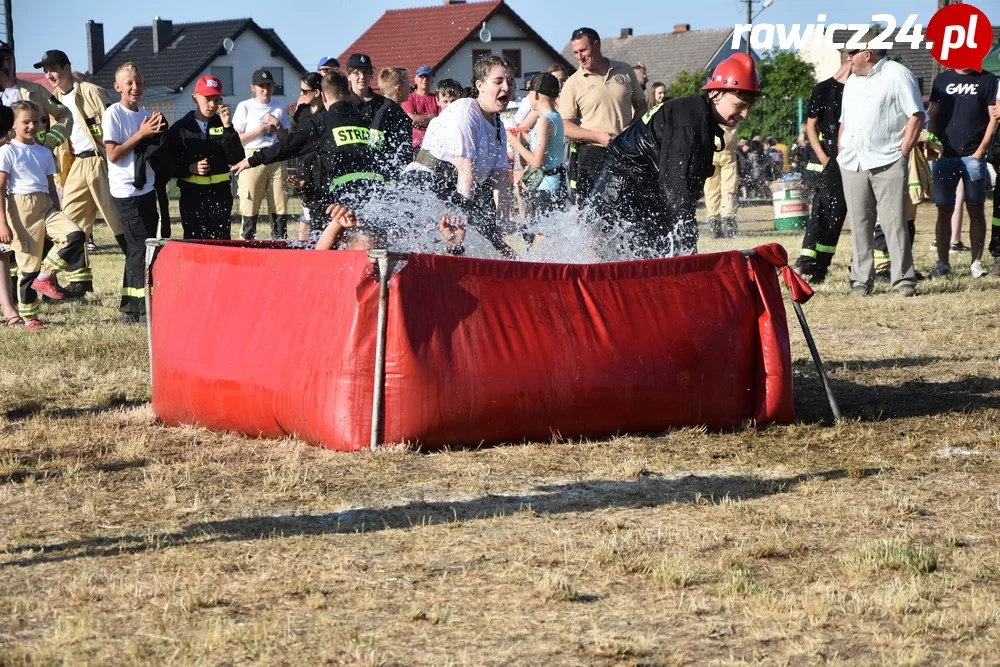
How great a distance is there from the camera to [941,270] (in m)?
13.2

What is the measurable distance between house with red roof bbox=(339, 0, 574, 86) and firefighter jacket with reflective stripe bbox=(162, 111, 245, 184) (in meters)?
57.1

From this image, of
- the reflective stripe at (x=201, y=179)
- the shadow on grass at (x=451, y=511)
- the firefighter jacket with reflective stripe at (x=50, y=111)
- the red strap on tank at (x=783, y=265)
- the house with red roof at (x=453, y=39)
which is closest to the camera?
the shadow on grass at (x=451, y=511)

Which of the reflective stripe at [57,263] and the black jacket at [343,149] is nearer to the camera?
the black jacket at [343,149]

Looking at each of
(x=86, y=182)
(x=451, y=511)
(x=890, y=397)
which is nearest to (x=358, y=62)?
(x=86, y=182)

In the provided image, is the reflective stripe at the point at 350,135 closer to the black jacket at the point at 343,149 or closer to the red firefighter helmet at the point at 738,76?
the black jacket at the point at 343,149

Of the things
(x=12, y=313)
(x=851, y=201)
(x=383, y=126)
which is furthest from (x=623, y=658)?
(x=851, y=201)

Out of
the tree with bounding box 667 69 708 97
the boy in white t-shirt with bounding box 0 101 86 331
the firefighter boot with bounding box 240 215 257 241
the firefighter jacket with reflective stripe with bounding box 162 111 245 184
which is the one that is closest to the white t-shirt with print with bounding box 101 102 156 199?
the firefighter jacket with reflective stripe with bounding box 162 111 245 184

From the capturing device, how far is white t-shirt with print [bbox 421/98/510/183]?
26.2 feet

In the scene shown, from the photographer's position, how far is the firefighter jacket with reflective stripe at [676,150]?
7.02m

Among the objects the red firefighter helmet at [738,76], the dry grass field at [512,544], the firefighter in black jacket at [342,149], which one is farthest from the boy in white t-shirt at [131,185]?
the red firefighter helmet at [738,76]

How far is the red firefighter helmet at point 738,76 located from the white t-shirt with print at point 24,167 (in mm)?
5849

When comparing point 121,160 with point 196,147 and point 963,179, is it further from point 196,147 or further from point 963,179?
point 963,179

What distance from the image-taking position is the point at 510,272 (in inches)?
242

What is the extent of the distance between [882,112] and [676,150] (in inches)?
186
